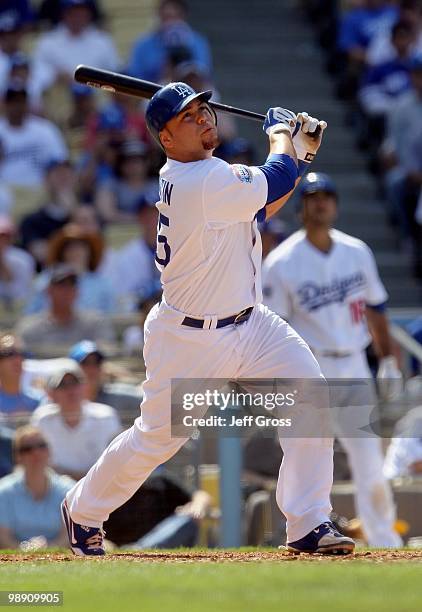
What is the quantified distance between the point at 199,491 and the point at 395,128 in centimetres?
531

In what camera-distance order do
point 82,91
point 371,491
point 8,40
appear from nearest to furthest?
point 371,491
point 82,91
point 8,40

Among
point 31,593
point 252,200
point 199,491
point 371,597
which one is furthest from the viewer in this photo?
point 199,491

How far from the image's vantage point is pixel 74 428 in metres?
9.25

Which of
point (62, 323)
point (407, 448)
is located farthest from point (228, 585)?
point (62, 323)

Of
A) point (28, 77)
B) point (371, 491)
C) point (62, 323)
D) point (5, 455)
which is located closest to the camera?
point (371, 491)

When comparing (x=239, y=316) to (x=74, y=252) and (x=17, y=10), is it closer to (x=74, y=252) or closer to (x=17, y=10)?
(x=74, y=252)

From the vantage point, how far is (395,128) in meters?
13.1

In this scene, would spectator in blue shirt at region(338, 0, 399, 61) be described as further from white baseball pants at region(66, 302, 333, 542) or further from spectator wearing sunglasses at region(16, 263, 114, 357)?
white baseball pants at region(66, 302, 333, 542)

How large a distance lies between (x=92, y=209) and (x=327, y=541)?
22.3ft

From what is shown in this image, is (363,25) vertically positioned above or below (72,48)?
above

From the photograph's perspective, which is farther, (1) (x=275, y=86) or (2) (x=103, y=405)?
(1) (x=275, y=86)

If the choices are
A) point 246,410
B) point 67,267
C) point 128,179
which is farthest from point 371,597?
point 128,179

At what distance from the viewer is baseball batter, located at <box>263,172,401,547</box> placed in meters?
8.71

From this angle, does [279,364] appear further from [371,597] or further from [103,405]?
[103,405]
